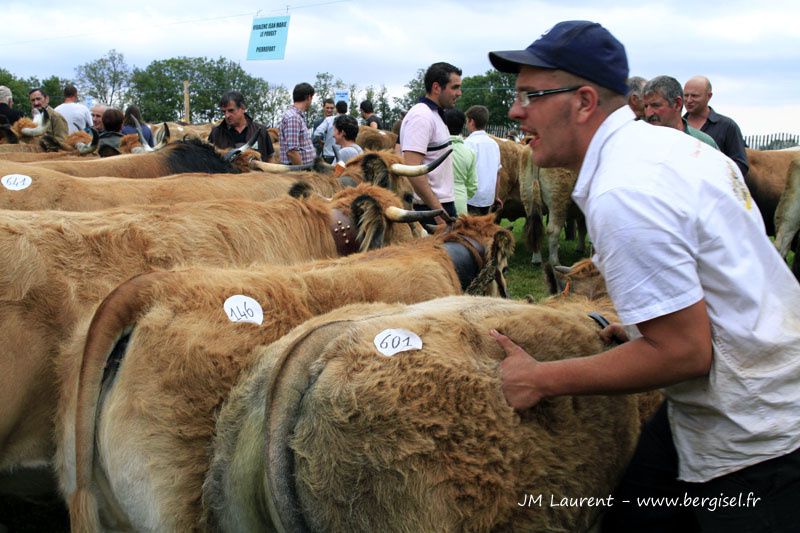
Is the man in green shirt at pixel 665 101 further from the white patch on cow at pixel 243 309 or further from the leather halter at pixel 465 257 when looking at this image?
the white patch on cow at pixel 243 309

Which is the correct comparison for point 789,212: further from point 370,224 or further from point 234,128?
point 234,128

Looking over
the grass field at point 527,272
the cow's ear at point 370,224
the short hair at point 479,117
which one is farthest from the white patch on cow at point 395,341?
the short hair at point 479,117

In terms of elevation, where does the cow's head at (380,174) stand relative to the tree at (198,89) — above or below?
above

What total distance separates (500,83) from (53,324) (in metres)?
62.7

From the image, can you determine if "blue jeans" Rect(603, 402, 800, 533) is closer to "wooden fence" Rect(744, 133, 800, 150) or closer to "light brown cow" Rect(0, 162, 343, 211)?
"light brown cow" Rect(0, 162, 343, 211)

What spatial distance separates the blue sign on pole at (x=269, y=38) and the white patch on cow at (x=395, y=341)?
11.2 meters

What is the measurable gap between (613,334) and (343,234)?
2718mm

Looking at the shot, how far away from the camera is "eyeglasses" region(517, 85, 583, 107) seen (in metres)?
2.11

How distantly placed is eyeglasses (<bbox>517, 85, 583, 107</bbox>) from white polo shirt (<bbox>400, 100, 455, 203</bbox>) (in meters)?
4.39

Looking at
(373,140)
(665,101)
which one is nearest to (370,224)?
(665,101)

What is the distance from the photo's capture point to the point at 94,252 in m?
3.80

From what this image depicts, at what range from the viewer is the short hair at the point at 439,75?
260 inches

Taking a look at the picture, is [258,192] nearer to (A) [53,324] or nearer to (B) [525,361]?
(A) [53,324]

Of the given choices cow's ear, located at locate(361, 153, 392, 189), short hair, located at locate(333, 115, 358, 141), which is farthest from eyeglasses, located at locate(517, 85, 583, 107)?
short hair, located at locate(333, 115, 358, 141)
